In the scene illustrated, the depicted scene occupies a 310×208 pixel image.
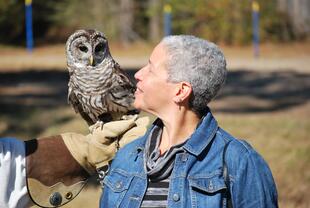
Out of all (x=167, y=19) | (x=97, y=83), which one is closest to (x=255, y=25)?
(x=167, y=19)

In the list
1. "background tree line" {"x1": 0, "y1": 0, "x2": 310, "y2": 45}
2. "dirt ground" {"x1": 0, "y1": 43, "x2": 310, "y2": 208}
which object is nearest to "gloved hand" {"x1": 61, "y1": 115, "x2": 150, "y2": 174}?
"dirt ground" {"x1": 0, "y1": 43, "x2": 310, "y2": 208}

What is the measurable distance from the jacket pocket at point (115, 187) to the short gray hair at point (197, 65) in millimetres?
378

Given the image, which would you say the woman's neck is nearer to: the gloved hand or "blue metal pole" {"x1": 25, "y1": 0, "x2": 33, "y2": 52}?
the gloved hand

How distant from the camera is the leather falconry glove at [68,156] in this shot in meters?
3.15

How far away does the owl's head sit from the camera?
13.5 ft

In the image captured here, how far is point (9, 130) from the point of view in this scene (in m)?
10.6

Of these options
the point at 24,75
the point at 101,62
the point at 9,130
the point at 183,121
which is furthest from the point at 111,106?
the point at 24,75

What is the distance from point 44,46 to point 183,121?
21.1 m

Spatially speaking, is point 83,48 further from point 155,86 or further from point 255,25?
point 255,25

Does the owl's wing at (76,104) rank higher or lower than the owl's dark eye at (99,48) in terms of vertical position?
lower

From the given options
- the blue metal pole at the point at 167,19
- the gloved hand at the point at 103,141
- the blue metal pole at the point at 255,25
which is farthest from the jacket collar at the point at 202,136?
the blue metal pole at the point at 167,19

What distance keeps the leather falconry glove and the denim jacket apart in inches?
15.8

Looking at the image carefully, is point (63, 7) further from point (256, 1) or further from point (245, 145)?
point (245, 145)

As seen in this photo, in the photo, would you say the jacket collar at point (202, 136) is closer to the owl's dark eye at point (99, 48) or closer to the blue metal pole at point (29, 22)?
the owl's dark eye at point (99, 48)
